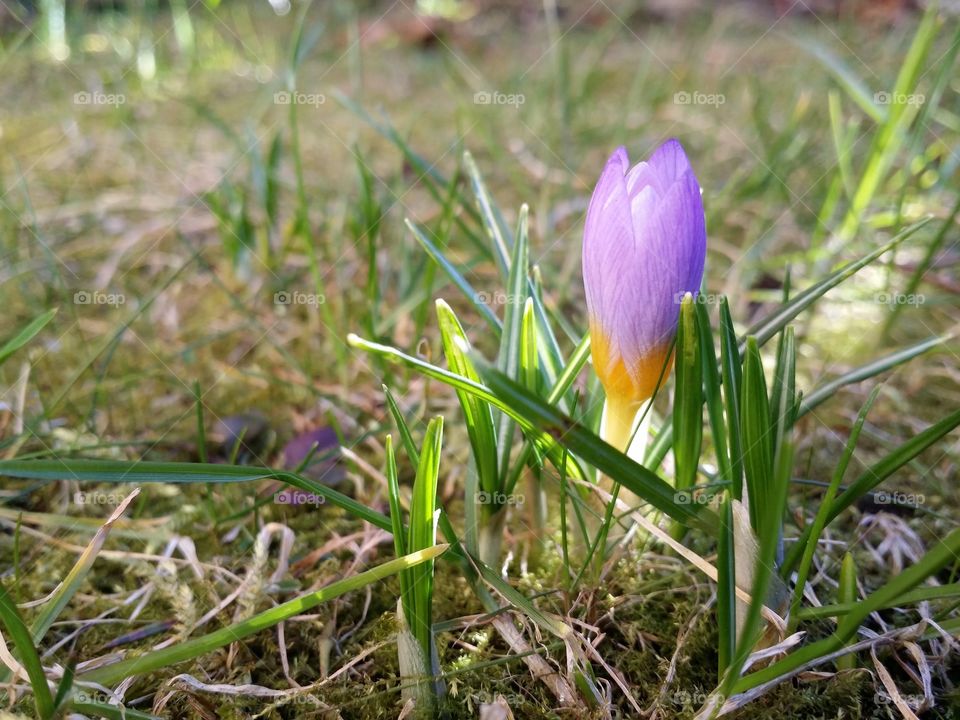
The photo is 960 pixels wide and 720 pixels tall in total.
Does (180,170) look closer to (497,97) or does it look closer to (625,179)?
(497,97)

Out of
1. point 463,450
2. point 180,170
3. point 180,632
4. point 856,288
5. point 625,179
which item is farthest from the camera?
point 180,170

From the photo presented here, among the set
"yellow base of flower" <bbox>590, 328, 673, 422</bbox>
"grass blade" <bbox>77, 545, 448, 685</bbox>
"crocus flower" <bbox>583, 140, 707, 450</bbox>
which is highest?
"crocus flower" <bbox>583, 140, 707, 450</bbox>

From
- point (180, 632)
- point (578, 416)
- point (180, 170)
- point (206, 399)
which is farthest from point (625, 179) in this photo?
point (180, 170)

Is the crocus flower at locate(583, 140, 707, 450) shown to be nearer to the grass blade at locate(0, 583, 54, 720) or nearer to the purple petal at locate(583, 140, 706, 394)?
the purple petal at locate(583, 140, 706, 394)

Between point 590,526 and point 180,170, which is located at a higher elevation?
point 180,170

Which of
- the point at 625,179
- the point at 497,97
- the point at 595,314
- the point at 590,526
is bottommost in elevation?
the point at 590,526

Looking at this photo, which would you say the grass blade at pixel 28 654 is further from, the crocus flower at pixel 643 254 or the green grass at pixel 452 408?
the crocus flower at pixel 643 254

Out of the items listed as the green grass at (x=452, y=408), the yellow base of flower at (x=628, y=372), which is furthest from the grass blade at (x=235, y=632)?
the yellow base of flower at (x=628, y=372)

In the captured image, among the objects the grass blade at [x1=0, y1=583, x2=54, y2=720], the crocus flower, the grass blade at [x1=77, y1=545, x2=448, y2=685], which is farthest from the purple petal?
the grass blade at [x1=0, y1=583, x2=54, y2=720]
